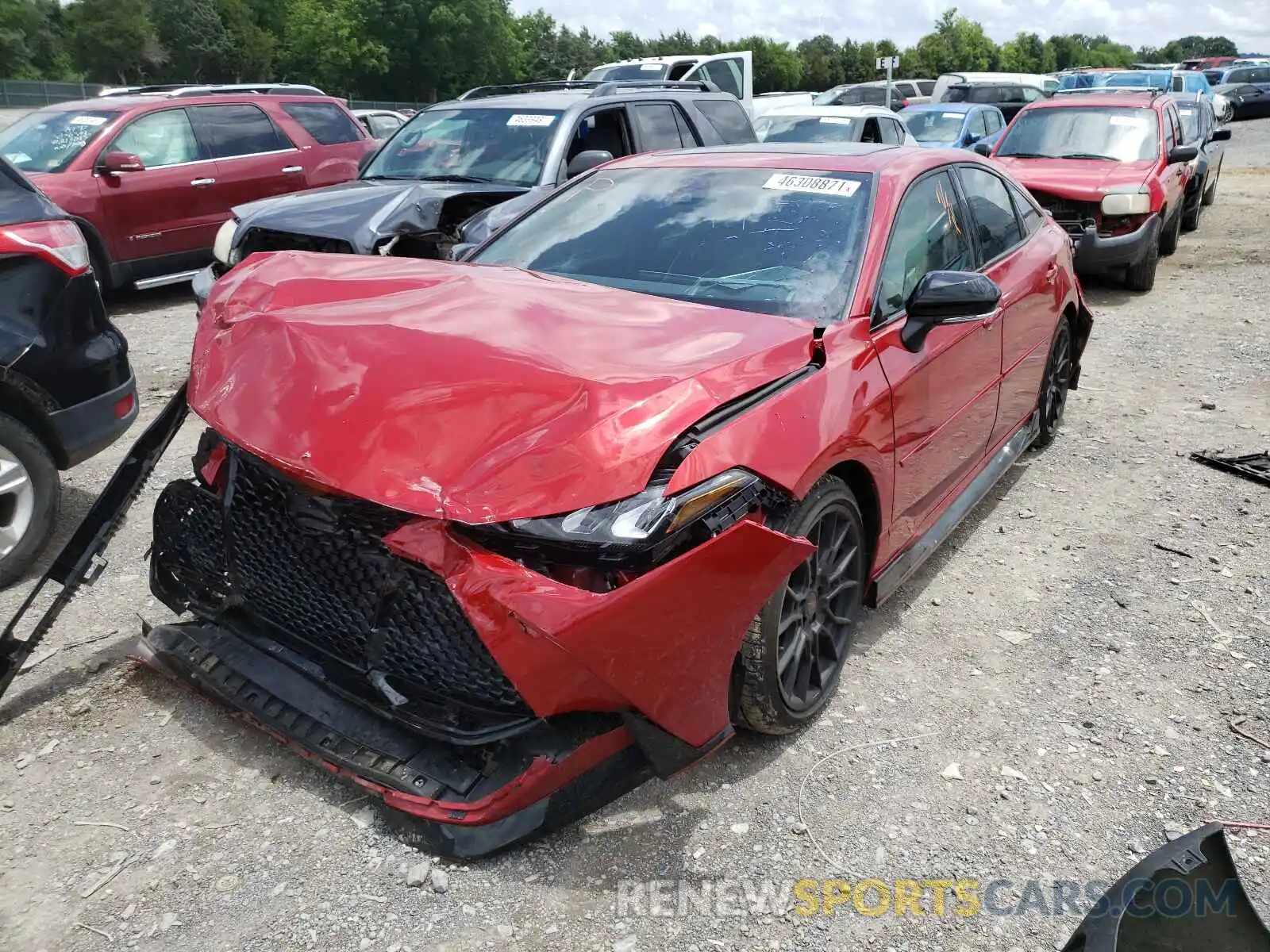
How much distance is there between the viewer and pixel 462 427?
235cm

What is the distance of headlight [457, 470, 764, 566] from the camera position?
7.29ft

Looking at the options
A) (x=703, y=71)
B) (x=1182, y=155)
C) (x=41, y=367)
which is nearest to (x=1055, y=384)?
(x=41, y=367)

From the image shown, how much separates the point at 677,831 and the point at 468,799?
0.61m

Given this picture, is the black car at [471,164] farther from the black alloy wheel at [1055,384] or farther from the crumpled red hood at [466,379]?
the black alloy wheel at [1055,384]

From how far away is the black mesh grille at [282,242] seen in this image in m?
6.45

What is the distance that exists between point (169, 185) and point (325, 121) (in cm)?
231

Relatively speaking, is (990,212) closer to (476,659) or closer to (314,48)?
(476,659)

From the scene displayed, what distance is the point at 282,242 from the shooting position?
6.67 m

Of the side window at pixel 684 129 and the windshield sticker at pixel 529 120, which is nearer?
the windshield sticker at pixel 529 120

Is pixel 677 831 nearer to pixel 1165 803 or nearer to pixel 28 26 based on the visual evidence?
pixel 1165 803

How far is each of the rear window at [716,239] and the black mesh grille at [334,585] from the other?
4.62ft

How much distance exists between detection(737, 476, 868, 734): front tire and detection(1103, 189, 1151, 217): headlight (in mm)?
7239

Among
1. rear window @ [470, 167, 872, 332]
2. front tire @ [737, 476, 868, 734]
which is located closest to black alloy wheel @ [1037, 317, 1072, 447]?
rear window @ [470, 167, 872, 332]

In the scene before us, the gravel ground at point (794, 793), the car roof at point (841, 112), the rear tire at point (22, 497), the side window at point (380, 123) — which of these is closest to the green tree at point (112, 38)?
the side window at point (380, 123)
